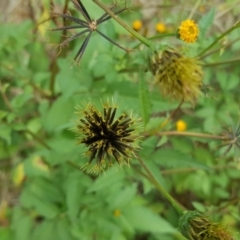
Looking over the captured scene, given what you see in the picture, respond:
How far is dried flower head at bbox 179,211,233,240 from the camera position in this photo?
1136mm

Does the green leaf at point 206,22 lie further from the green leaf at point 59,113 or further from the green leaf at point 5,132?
the green leaf at point 5,132

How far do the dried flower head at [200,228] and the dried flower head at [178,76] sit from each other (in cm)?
28

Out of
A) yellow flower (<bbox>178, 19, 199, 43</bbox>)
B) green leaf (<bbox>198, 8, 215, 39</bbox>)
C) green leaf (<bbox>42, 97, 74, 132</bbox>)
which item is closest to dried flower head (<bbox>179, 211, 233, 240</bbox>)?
yellow flower (<bbox>178, 19, 199, 43</bbox>)

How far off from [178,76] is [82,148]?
0.47 m

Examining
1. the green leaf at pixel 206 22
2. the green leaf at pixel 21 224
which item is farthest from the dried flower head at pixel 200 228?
the green leaf at pixel 21 224

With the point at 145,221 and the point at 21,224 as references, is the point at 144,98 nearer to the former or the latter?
the point at 145,221

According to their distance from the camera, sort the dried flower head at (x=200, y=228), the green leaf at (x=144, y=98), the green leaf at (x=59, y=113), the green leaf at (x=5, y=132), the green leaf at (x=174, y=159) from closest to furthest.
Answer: the dried flower head at (x=200, y=228)
the green leaf at (x=144, y=98)
the green leaf at (x=174, y=159)
the green leaf at (x=5, y=132)
the green leaf at (x=59, y=113)

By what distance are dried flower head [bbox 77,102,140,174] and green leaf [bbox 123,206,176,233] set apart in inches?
33.5

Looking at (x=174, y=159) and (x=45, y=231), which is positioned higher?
(x=174, y=159)

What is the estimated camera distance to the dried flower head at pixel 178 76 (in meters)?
1.14

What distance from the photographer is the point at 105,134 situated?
1139mm

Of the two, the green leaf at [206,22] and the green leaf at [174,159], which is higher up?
the green leaf at [206,22]

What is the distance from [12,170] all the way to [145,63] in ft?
4.35

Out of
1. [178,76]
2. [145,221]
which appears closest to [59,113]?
[145,221]
